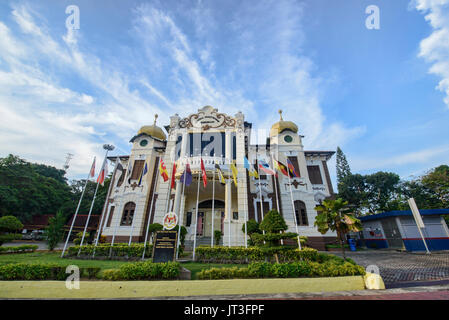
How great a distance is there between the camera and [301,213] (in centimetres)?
1830

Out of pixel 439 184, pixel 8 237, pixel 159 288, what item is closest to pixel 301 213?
pixel 159 288

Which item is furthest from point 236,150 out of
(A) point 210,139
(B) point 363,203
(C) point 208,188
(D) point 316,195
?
(B) point 363,203

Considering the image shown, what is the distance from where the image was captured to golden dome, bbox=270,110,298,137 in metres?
21.8

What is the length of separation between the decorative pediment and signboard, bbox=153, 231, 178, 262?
13.2 m

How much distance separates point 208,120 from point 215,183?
7307 millimetres

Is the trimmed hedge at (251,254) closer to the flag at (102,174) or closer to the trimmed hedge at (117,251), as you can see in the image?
the trimmed hedge at (117,251)

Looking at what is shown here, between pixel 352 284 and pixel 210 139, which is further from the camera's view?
pixel 210 139

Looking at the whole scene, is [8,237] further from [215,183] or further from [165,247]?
[215,183]

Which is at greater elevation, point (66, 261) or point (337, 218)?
point (337, 218)

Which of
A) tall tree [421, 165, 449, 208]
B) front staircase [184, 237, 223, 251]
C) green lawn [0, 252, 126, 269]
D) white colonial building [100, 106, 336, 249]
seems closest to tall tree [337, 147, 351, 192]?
tall tree [421, 165, 449, 208]

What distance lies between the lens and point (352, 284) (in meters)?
6.73
